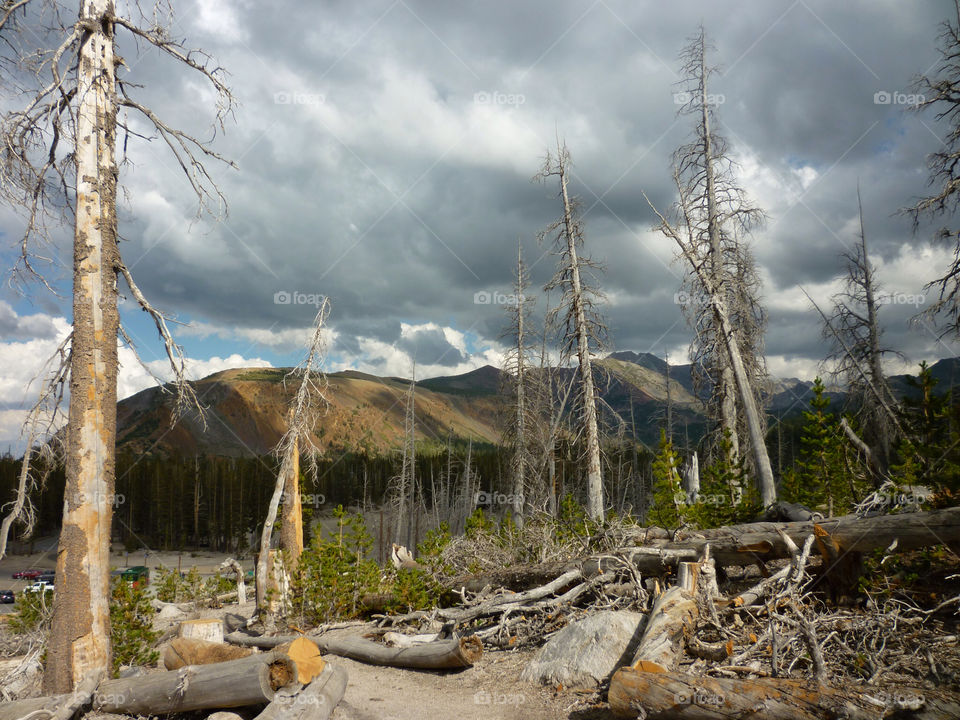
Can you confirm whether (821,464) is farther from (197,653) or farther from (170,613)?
(170,613)

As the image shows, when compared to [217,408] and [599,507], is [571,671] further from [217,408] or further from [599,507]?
[217,408]

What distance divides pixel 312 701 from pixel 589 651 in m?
2.82

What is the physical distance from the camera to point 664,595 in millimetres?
6488

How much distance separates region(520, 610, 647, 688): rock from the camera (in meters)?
6.00

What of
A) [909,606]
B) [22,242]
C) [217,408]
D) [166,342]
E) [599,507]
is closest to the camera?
[909,606]

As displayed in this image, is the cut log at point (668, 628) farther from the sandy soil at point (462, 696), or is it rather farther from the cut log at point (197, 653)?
the cut log at point (197, 653)

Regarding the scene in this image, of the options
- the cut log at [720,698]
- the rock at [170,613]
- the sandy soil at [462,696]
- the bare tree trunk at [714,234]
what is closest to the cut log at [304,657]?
the sandy soil at [462,696]

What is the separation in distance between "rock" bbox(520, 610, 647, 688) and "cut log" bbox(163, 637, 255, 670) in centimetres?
364

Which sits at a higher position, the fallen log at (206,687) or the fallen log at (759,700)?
the fallen log at (759,700)

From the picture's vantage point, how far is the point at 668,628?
5941mm

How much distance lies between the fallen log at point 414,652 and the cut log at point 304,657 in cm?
70

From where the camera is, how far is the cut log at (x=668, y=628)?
212 inches

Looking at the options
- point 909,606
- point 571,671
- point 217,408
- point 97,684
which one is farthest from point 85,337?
point 217,408

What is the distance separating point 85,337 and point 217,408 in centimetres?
17740
